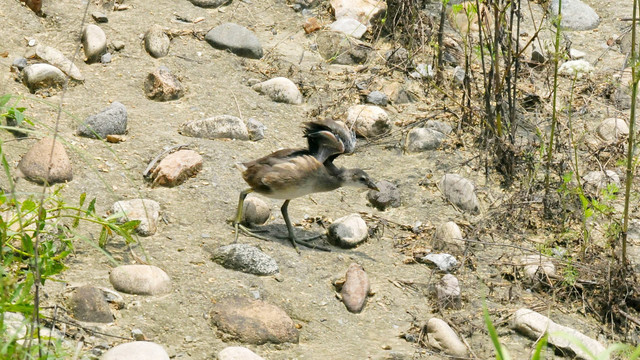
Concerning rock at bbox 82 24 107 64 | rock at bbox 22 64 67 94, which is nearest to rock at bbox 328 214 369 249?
rock at bbox 22 64 67 94

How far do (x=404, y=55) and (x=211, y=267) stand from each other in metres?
3.54

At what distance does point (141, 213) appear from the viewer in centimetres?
513

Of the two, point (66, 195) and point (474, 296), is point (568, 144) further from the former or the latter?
point (66, 195)

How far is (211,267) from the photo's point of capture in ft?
16.0

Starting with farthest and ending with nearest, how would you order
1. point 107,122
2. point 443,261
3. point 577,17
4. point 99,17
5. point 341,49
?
point 577,17
point 341,49
point 99,17
point 107,122
point 443,261

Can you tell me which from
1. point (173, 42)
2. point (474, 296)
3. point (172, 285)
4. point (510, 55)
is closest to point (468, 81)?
point (510, 55)

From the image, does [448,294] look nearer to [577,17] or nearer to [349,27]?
[349,27]

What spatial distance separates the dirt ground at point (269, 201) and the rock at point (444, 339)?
0.48 ft

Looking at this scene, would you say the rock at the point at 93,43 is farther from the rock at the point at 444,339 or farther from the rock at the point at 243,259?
the rock at the point at 444,339

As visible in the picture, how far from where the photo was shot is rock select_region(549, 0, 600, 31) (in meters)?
8.57

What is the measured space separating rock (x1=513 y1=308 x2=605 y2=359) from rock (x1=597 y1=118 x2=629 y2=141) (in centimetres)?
248

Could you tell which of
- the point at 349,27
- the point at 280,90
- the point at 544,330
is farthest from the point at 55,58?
the point at 544,330

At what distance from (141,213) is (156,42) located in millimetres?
2414

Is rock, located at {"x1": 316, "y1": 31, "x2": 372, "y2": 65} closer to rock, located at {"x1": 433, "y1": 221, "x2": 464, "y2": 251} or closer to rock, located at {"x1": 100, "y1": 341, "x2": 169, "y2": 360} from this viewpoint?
rock, located at {"x1": 433, "y1": 221, "x2": 464, "y2": 251}
